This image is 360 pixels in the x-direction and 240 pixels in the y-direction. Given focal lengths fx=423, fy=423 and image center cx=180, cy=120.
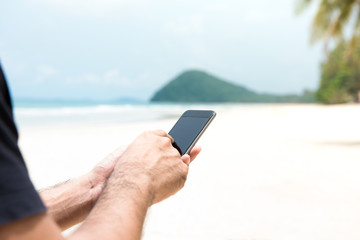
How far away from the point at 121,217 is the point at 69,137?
6.98m

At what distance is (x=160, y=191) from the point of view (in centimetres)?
103

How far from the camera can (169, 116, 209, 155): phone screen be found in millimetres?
1358

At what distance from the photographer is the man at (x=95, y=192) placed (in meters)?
A: 0.64

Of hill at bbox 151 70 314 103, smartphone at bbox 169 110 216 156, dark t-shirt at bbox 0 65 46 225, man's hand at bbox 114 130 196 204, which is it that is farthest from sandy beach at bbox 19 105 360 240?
hill at bbox 151 70 314 103

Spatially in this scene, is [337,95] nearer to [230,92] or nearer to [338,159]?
[338,159]

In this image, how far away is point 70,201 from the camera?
1350 mm

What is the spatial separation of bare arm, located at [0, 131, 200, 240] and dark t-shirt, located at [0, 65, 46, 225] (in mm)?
21

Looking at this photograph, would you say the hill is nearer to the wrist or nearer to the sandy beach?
the sandy beach

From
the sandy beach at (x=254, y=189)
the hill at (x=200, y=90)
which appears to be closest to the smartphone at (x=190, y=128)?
the sandy beach at (x=254, y=189)

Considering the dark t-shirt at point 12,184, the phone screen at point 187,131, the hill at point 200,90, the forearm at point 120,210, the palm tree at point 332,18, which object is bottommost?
the hill at point 200,90

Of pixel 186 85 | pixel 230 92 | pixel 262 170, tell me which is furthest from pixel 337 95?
pixel 186 85

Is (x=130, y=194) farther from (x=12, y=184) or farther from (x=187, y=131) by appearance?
(x=187, y=131)

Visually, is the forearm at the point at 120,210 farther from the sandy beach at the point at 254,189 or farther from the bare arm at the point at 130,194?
the sandy beach at the point at 254,189

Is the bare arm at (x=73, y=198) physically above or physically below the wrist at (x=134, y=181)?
below
